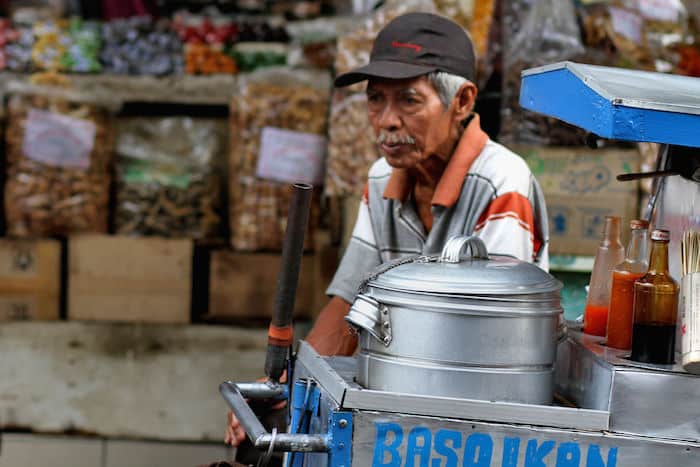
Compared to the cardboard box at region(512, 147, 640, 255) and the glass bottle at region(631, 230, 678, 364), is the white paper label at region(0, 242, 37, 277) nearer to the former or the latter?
the cardboard box at region(512, 147, 640, 255)

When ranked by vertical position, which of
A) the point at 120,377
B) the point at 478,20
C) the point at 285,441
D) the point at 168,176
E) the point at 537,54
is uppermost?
the point at 478,20

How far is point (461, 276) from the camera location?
180 centimetres

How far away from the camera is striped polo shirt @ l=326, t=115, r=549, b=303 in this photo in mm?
2438

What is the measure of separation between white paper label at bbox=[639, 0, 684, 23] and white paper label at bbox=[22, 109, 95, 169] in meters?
2.27

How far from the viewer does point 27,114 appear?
4.29 meters

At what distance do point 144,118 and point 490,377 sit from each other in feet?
9.92

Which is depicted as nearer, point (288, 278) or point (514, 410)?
point (514, 410)

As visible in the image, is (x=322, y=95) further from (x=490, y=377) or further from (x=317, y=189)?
(x=490, y=377)

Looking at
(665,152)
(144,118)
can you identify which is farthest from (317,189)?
(665,152)

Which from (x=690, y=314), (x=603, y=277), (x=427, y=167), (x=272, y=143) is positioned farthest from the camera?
(x=272, y=143)

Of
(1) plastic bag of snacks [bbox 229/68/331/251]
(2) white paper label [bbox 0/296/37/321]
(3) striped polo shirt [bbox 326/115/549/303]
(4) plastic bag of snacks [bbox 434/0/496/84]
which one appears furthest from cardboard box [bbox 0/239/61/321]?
(3) striped polo shirt [bbox 326/115/549/303]

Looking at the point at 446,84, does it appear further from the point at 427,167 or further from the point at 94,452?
the point at 94,452

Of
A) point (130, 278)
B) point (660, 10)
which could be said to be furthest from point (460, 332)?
point (130, 278)

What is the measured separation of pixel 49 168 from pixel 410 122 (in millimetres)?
2183
